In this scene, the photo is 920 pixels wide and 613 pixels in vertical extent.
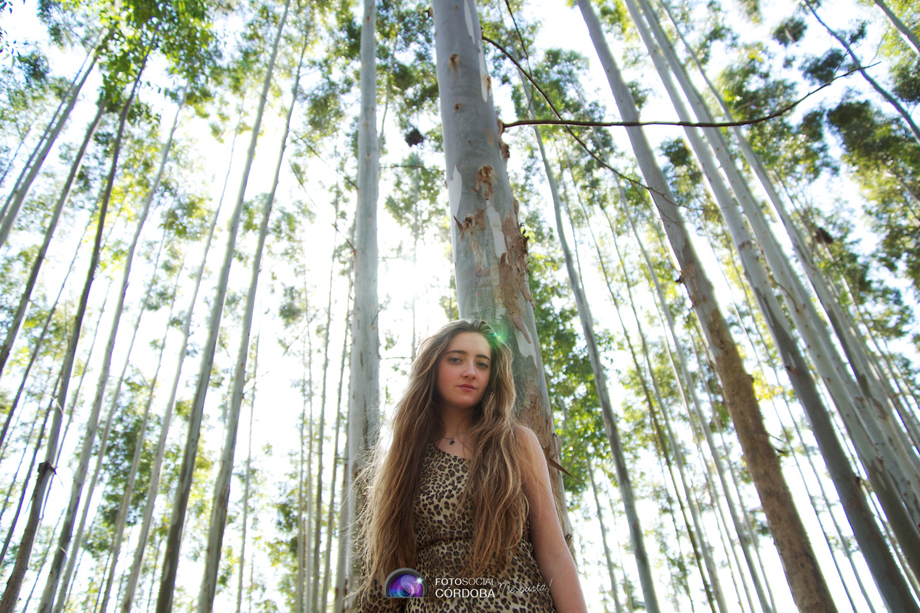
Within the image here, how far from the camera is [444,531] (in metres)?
0.99

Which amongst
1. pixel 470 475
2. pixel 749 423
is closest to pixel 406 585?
pixel 470 475

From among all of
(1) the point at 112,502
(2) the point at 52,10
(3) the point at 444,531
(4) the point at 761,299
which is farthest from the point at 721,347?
(1) the point at 112,502

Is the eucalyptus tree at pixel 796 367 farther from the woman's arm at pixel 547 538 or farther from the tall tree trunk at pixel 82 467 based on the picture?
the tall tree trunk at pixel 82 467

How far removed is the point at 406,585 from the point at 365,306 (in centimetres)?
323

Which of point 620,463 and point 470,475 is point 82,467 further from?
point 470,475

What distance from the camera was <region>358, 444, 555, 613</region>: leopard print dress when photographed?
878 millimetres

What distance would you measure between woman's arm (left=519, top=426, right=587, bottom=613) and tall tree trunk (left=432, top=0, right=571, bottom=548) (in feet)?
0.39

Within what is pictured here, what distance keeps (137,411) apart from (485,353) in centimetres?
1234

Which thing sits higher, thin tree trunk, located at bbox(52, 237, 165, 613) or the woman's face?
thin tree trunk, located at bbox(52, 237, 165, 613)

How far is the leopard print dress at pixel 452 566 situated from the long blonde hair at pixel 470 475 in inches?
0.9

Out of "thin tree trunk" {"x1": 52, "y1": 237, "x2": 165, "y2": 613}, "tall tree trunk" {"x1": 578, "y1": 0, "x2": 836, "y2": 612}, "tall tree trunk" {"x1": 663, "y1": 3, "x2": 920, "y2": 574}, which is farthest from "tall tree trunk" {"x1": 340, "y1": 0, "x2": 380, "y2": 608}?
"thin tree trunk" {"x1": 52, "y1": 237, "x2": 165, "y2": 613}

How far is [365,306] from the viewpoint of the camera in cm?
400

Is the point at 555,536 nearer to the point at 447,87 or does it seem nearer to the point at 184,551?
the point at 447,87

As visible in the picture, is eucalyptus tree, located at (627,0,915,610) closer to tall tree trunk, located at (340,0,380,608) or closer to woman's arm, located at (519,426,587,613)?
woman's arm, located at (519,426,587,613)
